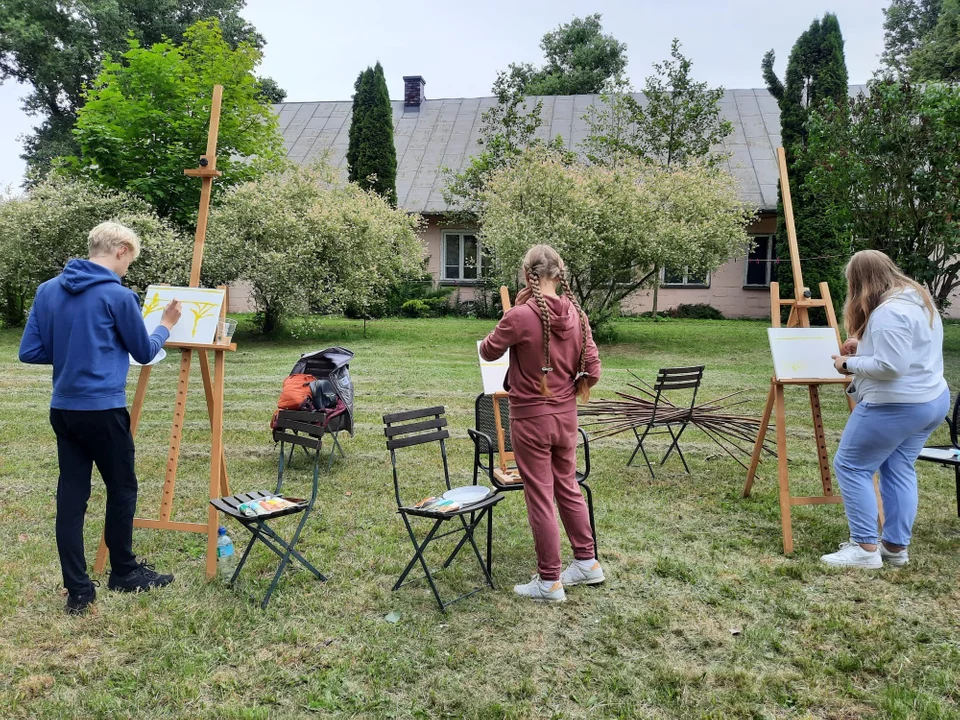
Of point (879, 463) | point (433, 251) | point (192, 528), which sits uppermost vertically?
point (433, 251)

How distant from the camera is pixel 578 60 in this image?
115 feet

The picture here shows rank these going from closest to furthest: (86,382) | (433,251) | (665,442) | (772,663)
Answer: (772,663)
(86,382)
(665,442)
(433,251)

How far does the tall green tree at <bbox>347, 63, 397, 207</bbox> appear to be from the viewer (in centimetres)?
2064

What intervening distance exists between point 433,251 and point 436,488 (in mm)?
16549

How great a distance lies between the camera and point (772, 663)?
329 cm

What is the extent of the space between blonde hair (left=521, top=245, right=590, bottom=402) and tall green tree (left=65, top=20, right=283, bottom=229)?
13050mm

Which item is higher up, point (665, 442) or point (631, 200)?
point (631, 200)

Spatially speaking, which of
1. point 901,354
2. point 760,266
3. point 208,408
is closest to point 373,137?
point 760,266

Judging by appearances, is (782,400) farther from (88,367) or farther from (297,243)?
(297,243)

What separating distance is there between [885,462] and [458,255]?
18.2 metres

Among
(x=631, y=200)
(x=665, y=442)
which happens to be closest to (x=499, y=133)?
(x=631, y=200)

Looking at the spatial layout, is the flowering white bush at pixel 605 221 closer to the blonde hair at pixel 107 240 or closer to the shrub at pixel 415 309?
the shrub at pixel 415 309

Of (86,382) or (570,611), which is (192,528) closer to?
(86,382)

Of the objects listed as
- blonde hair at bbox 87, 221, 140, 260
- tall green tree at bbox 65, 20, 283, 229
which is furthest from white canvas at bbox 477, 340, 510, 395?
tall green tree at bbox 65, 20, 283, 229
